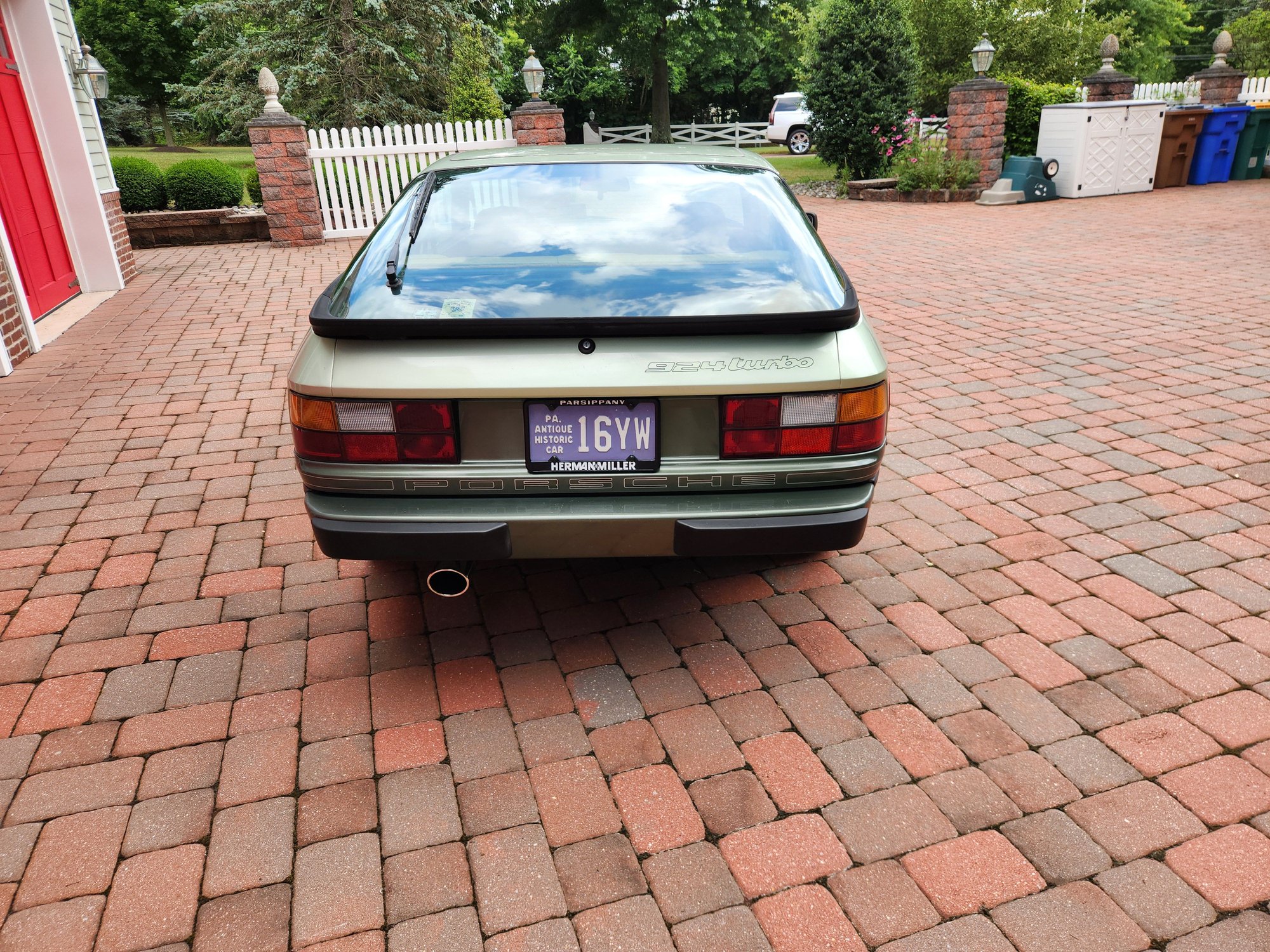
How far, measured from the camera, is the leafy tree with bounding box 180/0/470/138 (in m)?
20.7

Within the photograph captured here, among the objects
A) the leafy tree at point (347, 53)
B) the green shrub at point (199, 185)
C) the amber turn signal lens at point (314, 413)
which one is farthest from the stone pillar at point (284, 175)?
the amber turn signal lens at point (314, 413)

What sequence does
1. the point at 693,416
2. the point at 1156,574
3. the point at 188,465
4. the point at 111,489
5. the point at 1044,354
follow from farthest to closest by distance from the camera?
the point at 1044,354 < the point at 188,465 < the point at 111,489 < the point at 1156,574 < the point at 693,416

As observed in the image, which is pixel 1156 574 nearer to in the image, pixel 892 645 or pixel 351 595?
pixel 892 645

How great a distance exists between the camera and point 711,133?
36406mm

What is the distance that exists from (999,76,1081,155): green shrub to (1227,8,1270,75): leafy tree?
22.3 meters

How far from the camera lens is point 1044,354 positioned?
6.07m

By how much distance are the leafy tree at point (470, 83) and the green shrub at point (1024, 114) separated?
12769 millimetres

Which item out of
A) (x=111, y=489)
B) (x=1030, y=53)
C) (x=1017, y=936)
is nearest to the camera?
(x=1017, y=936)

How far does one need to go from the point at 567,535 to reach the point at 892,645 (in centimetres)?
121

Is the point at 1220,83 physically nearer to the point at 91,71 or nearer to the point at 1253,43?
the point at 91,71

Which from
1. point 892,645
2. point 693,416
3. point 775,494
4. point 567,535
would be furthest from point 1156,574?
point 567,535

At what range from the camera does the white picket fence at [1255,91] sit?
17281mm

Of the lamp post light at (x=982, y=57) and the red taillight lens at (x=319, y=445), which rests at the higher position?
the lamp post light at (x=982, y=57)

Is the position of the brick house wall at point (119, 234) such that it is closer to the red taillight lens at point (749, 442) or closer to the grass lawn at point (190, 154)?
the red taillight lens at point (749, 442)
